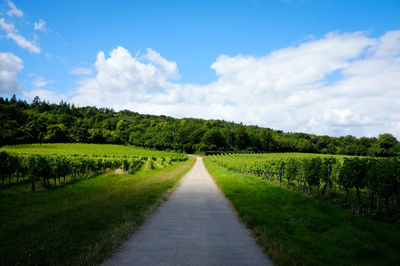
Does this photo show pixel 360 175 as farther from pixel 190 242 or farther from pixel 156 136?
pixel 156 136

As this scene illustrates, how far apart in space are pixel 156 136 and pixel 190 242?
11601 centimetres

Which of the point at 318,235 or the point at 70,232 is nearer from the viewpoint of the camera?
the point at 70,232

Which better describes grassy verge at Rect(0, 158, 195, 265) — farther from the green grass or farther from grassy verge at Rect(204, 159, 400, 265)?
the green grass

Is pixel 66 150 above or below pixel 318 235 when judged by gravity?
below

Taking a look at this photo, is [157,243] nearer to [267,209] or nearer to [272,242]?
[272,242]

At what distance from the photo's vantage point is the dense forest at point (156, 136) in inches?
3390

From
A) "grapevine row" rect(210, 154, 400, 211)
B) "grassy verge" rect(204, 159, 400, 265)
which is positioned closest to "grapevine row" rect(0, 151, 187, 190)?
"grassy verge" rect(204, 159, 400, 265)

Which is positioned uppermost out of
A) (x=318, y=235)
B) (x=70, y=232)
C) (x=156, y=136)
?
(x=156, y=136)

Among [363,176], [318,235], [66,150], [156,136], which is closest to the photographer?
[318,235]

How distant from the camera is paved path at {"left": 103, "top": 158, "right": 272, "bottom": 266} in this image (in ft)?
15.3

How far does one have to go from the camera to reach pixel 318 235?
6617 mm

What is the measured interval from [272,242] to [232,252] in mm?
1208

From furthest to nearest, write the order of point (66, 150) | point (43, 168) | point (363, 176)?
point (66, 150)
point (43, 168)
point (363, 176)

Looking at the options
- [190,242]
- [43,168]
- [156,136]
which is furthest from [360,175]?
[156,136]
